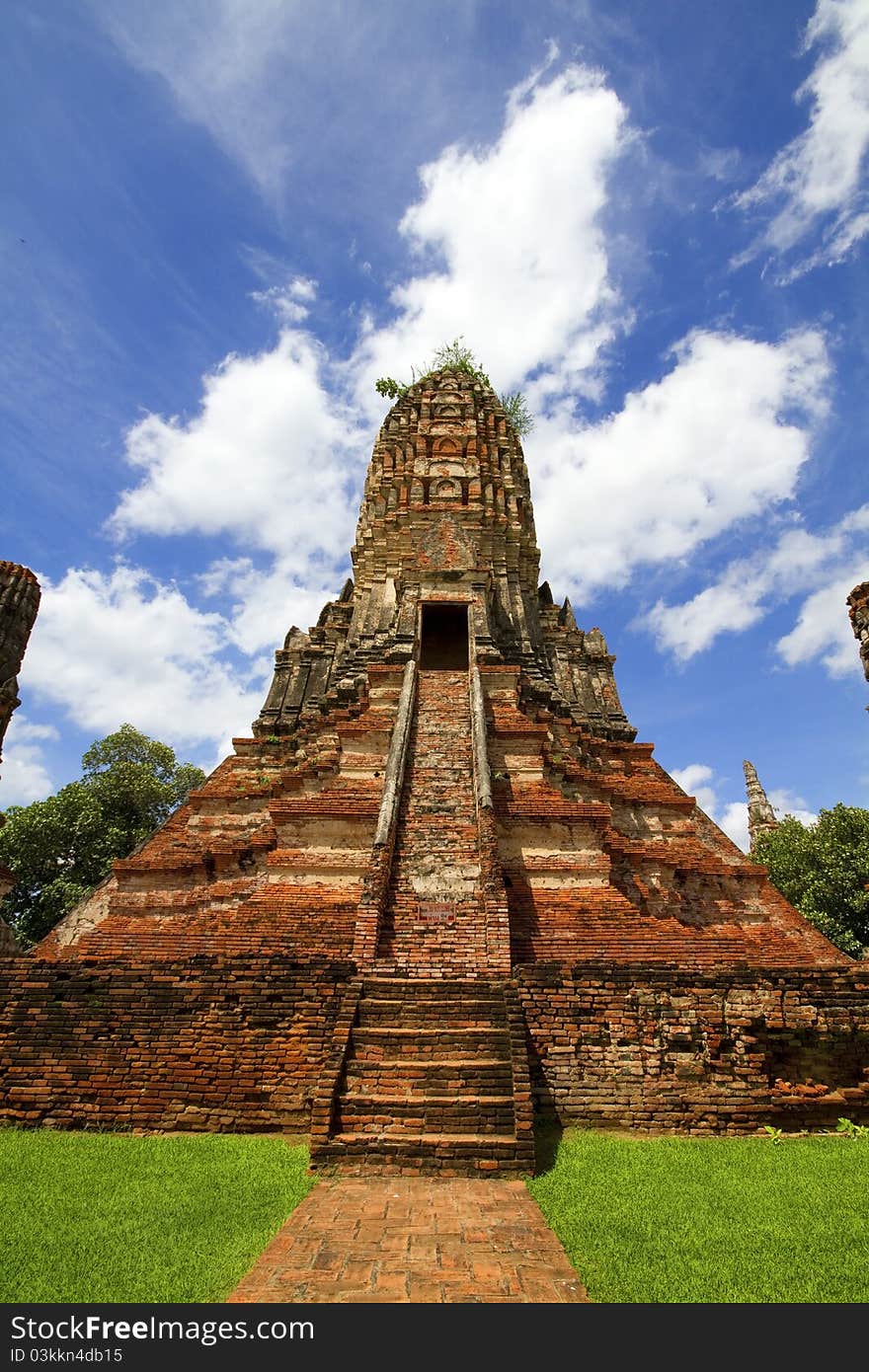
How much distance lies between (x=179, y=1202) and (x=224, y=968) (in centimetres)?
252

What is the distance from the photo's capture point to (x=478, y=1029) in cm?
632

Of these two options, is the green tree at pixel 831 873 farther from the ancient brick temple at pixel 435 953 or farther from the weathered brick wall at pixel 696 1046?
the weathered brick wall at pixel 696 1046

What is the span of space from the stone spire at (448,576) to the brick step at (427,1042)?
9.62m

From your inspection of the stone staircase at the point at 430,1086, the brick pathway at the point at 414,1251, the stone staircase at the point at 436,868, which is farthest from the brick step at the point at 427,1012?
the brick pathway at the point at 414,1251

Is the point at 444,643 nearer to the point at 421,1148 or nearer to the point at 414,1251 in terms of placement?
the point at 421,1148

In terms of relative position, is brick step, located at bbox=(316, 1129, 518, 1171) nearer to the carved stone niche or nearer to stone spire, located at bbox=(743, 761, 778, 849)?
the carved stone niche

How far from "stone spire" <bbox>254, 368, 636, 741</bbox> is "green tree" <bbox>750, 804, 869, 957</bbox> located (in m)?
11.5

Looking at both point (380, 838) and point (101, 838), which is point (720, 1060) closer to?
point (380, 838)

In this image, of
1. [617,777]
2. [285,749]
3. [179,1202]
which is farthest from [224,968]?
[617,777]

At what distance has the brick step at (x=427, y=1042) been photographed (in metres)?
6.16

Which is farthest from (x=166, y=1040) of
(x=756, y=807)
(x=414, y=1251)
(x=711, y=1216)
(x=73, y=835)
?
(x=756, y=807)

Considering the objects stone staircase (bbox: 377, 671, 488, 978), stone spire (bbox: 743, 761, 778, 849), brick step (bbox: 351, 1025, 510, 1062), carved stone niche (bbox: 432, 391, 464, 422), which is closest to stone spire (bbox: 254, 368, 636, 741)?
carved stone niche (bbox: 432, 391, 464, 422)

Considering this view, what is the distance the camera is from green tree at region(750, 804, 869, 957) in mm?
23859

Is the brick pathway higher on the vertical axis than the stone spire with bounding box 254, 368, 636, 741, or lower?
lower
